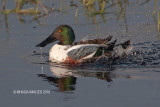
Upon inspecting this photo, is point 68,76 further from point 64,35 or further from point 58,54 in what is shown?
point 64,35

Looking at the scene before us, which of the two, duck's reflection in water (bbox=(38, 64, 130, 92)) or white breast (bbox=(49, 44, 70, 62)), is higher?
white breast (bbox=(49, 44, 70, 62))

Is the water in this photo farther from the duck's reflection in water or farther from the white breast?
the white breast

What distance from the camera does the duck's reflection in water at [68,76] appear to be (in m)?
8.16

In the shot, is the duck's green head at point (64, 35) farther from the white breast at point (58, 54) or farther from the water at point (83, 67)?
the water at point (83, 67)

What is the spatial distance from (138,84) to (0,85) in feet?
6.68

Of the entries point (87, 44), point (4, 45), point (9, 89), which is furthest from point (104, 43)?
point (9, 89)

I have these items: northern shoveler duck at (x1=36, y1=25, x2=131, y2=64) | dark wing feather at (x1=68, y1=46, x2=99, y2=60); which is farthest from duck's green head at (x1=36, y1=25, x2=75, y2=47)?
dark wing feather at (x1=68, y1=46, x2=99, y2=60)

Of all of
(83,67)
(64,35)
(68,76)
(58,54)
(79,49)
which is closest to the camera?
(68,76)

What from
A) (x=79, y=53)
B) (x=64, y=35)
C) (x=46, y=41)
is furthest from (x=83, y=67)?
(x=46, y=41)

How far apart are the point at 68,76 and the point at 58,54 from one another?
1524 millimetres

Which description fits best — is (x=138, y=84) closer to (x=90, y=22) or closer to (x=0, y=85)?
(x=0, y=85)

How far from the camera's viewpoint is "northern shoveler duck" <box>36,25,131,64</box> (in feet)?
33.1

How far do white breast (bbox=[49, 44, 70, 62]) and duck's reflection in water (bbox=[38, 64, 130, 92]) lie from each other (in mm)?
663

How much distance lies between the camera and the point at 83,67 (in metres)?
9.61
